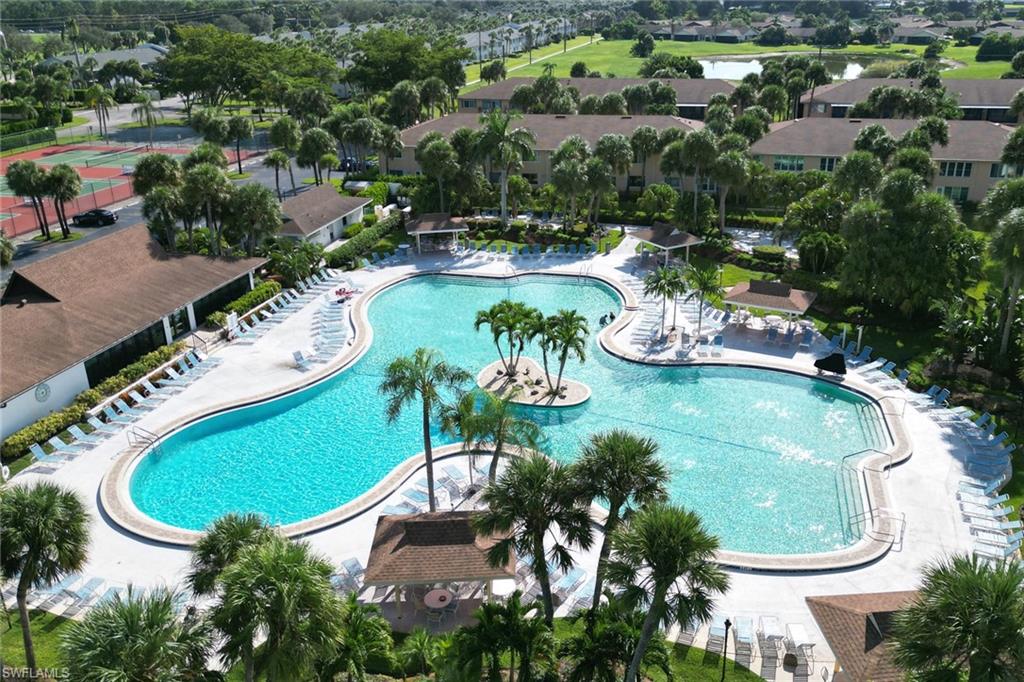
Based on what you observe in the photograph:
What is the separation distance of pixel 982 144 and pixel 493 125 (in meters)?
40.7

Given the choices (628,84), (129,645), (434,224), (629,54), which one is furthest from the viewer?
(629,54)

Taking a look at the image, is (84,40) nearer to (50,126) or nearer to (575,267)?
(50,126)

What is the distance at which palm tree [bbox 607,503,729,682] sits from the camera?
637 inches

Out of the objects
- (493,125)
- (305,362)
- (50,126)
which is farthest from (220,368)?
(50,126)

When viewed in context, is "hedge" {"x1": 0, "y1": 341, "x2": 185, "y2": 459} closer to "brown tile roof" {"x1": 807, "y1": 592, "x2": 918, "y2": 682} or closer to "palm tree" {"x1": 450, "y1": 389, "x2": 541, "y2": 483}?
"palm tree" {"x1": 450, "y1": 389, "x2": 541, "y2": 483}

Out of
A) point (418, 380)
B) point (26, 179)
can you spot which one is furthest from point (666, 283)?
point (26, 179)

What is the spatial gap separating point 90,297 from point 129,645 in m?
29.2

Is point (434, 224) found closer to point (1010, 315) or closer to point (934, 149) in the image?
point (1010, 315)

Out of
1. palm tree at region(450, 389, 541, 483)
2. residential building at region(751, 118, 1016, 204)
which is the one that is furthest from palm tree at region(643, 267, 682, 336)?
residential building at region(751, 118, 1016, 204)

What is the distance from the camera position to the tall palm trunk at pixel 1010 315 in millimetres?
35375

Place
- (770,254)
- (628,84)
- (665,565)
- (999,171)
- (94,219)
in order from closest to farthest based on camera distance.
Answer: (665,565)
(770,254)
(94,219)
(999,171)
(628,84)

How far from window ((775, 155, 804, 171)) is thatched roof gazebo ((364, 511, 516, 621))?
5345 cm

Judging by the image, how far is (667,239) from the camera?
50688mm

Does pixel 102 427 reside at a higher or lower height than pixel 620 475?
lower
